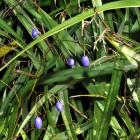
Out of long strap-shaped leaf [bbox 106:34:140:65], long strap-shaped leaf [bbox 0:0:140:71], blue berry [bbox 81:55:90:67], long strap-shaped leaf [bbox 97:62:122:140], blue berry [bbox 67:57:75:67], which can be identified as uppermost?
long strap-shaped leaf [bbox 0:0:140:71]

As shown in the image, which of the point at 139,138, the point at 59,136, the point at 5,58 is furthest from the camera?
the point at 5,58

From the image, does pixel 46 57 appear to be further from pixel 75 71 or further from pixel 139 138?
pixel 139 138

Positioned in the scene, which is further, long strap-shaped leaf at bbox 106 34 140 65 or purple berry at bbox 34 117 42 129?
purple berry at bbox 34 117 42 129

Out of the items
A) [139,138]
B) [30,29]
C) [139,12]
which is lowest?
[139,138]

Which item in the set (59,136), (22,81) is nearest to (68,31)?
(22,81)

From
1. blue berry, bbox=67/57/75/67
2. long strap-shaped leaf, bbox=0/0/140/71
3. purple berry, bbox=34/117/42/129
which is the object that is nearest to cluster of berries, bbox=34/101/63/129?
purple berry, bbox=34/117/42/129

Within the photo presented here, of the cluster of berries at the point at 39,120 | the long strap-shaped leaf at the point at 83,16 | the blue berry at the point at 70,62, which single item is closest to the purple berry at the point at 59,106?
the cluster of berries at the point at 39,120

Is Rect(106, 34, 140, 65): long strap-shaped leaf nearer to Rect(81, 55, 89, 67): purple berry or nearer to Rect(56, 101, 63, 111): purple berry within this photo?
Rect(81, 55, 89, 67): purple berry

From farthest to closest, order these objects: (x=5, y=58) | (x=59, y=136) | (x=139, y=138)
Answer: (x=5, y=58) → (x=59, y=136) → (x=139, y=138)
